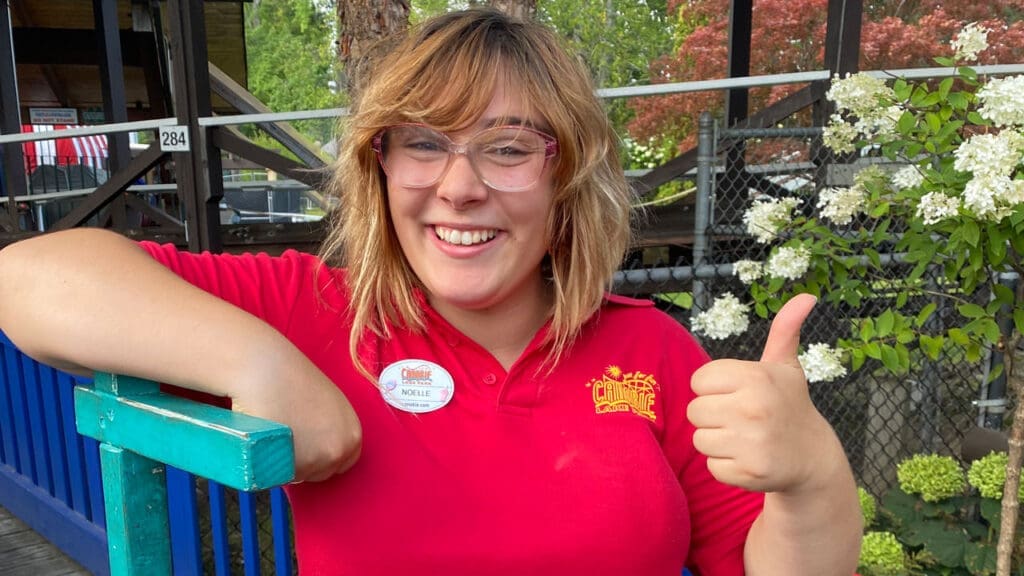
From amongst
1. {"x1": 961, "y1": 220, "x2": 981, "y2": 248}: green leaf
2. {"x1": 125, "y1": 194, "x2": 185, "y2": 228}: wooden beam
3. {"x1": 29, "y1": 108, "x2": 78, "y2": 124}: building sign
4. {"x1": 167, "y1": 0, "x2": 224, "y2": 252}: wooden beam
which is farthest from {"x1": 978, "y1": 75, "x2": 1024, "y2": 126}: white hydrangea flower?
{"x1": 29, "y1": 108, "x2": 78, "y2": 124}: building sign

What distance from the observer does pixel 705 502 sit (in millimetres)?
1336

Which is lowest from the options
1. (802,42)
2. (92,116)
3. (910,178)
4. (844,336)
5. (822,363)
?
(844,336)

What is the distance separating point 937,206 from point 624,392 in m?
1.25

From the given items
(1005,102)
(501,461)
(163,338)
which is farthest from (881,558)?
(163,338)

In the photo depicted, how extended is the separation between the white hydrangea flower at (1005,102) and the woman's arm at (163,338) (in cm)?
185

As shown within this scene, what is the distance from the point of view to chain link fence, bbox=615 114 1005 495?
3.54 m

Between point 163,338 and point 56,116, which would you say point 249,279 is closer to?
point 163,338

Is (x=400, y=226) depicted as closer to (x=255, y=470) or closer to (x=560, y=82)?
(x=560, y=82)

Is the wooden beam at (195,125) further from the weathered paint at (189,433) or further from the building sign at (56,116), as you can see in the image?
the building sign at (56,116)

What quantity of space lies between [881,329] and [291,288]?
1.79 metres

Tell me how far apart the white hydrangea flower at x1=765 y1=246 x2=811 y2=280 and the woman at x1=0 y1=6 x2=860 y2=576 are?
1288 millimetres

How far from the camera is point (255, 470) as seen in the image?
71cm

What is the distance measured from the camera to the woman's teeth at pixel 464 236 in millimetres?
1246

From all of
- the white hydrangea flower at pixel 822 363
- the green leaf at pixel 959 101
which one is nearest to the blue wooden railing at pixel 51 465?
the white hydrangea flower at pixel 822 363
